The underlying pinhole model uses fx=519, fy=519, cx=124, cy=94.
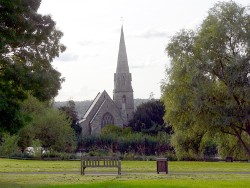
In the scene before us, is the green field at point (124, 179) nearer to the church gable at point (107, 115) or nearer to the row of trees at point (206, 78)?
the row of trees at point (206, 78)

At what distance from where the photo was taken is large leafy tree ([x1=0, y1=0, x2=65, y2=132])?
23078 mm

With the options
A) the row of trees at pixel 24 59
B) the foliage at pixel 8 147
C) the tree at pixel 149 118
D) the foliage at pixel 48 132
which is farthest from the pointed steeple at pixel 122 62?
the row of trees at pixel 24 59

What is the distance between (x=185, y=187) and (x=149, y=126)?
82.2 m

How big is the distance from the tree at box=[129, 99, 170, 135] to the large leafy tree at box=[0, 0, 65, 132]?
71.2 meters

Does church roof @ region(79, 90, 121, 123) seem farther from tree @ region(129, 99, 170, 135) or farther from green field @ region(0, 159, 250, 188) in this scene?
green field @ region(0, 159, 250, 188)

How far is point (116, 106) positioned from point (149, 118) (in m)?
13.4

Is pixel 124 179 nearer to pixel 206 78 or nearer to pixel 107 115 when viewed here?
pixel 206 78

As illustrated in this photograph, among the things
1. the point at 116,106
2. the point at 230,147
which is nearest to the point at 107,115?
the point at 116,106

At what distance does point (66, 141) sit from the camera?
6650 centimetres

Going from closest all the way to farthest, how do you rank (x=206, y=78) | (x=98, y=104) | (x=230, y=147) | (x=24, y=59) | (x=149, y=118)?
(x=24, y=59) < (x=206, y=78) < (x=230, y=147) < (x=149, y=118) < (x=98, y=104)

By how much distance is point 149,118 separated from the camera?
100062mm

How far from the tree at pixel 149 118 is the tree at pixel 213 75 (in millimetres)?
53941

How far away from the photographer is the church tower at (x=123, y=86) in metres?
119

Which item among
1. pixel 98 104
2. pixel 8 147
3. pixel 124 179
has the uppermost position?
pixel 98 104
